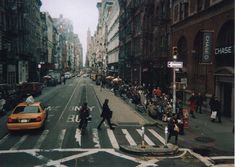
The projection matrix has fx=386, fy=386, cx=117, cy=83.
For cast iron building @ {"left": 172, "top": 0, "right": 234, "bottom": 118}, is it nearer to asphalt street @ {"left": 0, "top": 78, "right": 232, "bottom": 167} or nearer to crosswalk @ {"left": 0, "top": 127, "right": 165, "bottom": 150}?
asphalt street @ {"left": 0, "top": 78, "right": 232, "bottom": 167}

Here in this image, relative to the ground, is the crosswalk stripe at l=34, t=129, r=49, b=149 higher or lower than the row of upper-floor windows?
lower

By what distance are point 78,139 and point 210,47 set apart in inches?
601

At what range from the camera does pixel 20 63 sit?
70750mm

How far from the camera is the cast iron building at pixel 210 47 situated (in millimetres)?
27656

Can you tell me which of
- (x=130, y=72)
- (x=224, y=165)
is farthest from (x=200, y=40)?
(x=130, y=72)

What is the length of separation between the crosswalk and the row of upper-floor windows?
13.8 metres

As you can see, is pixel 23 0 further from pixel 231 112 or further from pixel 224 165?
pixel 224 165

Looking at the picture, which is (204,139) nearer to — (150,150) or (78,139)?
(150,150)

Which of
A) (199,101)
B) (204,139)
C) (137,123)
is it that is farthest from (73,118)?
(204,139)

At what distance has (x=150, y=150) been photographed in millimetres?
15938

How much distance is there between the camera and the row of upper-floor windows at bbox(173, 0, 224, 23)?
105 feet

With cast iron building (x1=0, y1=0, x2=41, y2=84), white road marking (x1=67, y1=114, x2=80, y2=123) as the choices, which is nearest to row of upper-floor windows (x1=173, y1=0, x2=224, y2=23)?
white road marking (x1=67, y1=114, x2=80, y2=123)

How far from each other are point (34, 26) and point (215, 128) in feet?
235

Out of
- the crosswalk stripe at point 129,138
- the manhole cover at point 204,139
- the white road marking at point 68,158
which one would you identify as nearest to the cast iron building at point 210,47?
the manhole cover at point 204,139
